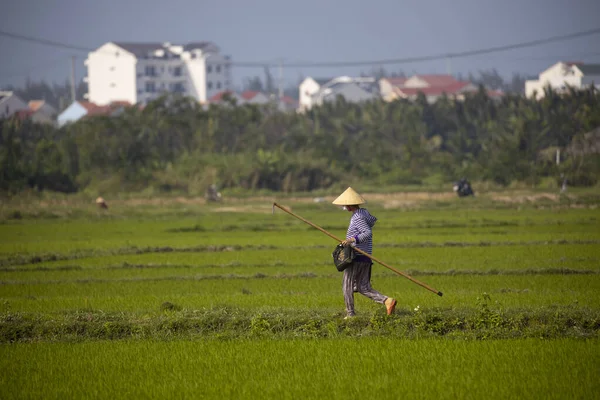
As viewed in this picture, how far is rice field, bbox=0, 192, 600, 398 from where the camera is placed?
319 inches

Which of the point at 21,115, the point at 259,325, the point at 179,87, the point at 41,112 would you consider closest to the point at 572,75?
the point at 179,87

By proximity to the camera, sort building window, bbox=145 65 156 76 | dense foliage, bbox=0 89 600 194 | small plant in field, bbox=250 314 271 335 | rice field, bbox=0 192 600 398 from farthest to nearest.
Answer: building window, bbox=145 65 156 76 → dense foliage, bbox=0 89 600 194 → small plant in field, bbox=250 314 271 335 → rice field, bbox=0 192 600 398

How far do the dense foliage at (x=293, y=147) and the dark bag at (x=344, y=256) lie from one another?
3157 centimetres

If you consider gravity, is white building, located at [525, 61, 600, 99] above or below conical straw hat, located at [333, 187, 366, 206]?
above

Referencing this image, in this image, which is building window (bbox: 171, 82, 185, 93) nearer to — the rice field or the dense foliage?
the dense foliage

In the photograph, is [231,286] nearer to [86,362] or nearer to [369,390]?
[86,362]

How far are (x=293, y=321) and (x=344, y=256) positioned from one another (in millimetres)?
915

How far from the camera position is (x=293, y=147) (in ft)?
166

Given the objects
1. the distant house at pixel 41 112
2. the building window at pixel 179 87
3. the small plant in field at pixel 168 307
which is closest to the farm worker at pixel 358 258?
the small plant in field at pixel 168 307

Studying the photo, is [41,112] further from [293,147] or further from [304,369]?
[304,369]

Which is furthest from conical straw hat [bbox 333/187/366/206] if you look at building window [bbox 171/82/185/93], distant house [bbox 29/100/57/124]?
building window [bbox 171/82/185/93]

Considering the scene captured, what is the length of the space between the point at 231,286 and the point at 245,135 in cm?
3748

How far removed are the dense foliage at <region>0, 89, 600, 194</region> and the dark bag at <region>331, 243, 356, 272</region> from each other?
31567mm

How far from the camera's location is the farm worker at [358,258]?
1030cm
